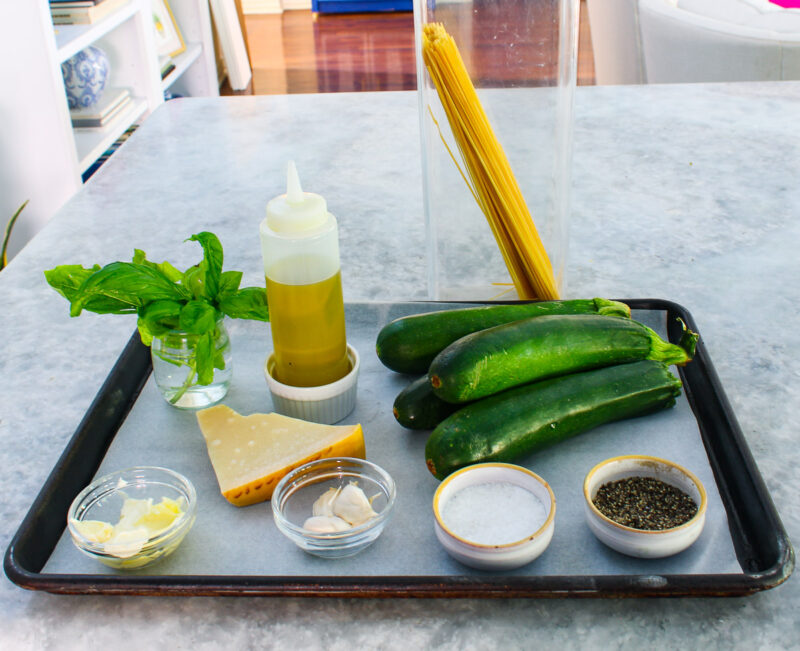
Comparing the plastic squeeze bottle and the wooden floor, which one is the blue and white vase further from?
the plastic squeeze bottle

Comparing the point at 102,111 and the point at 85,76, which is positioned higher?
the point at 85,76

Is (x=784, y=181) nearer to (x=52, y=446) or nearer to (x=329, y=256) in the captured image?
(x=329, y=256)

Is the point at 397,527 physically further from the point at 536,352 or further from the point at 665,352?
the point at 665,352

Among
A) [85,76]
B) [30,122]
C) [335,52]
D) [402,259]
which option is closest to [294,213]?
[402,259]

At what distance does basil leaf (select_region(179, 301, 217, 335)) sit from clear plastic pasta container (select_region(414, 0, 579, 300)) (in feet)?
0.98

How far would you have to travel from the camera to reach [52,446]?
77 centimetres

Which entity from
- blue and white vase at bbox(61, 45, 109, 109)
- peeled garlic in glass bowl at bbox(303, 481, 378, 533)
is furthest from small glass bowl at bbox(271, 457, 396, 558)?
blue and white vase at bbox(61, 45, 109, 109)

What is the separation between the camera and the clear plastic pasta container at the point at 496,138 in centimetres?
82

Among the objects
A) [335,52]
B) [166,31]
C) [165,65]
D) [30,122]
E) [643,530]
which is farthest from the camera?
[335,52]

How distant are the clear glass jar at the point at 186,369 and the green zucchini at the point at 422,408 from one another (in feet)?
0.56

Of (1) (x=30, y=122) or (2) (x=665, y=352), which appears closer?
(2) (x=665, y=352)

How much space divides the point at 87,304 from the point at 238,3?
366 cm

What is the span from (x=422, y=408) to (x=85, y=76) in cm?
192

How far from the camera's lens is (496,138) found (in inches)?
33.4
